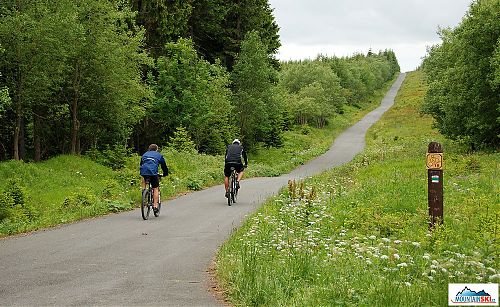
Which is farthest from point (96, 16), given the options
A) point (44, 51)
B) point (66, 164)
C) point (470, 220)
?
point (470, 220)

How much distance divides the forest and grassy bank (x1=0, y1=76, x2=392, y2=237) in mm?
2412

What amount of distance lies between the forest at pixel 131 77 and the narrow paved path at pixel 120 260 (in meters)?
9.89

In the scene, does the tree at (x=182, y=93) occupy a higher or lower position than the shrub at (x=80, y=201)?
higher

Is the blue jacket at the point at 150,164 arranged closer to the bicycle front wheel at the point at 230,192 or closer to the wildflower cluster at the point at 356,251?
the bicycle front wheel at the point at 230,192

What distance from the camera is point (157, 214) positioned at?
49.2 ft

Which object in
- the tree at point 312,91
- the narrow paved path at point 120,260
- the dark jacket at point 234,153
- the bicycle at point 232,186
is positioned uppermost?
the tree at point 312,91

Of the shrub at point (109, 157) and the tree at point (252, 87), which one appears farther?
the tree at point (252, 87)

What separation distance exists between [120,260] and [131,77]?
2522cm

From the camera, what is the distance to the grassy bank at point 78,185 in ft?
51.7

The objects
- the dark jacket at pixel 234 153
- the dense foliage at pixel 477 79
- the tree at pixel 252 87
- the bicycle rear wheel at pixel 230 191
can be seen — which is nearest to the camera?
the bicycle rear wheel at pixel 230 191

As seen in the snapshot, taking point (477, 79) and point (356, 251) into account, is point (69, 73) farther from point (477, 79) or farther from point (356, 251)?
point (356, 251)

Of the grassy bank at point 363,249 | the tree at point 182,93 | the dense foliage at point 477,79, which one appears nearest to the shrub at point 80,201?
the grassy bank at point 363,249

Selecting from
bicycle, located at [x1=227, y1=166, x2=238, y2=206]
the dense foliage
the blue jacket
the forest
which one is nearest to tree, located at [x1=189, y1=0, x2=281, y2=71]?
the forest

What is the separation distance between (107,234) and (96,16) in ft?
71.0
